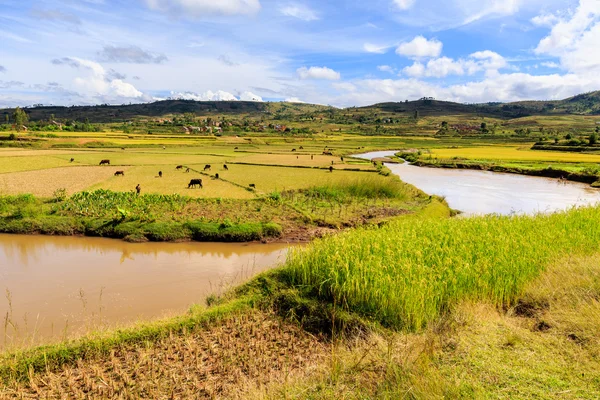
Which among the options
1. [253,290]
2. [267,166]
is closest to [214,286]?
[253,290]

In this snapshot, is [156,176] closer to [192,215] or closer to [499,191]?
[192,215]

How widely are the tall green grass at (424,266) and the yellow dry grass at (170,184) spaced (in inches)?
521

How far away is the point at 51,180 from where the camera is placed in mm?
25500

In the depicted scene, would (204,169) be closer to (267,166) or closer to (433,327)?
(267,166)

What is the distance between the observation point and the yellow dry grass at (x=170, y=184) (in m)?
22.0

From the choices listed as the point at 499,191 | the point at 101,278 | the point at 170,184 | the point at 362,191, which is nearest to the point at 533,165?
the point at 499,191

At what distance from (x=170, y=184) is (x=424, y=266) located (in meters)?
21.3

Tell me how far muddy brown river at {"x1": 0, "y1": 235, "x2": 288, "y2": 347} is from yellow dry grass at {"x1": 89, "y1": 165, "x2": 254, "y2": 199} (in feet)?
24.8

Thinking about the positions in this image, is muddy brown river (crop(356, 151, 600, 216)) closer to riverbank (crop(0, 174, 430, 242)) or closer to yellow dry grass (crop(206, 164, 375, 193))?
riverbank (crop(0, 174, 430, 242))

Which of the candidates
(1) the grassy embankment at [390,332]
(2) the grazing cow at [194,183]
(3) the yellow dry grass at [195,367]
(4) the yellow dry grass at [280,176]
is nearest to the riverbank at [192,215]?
(4) the yellow dry grass at [280,176]

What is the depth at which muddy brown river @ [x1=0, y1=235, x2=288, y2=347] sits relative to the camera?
841cm

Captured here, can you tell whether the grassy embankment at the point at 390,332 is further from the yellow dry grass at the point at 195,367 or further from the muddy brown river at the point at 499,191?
the muddy brown river at the point at 499,191

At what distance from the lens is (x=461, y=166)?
43500mm

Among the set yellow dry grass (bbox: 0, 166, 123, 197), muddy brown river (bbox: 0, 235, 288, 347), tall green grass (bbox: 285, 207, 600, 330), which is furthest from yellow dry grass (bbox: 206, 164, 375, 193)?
tall green grass (bbox: 285, 207, 600, 330)
